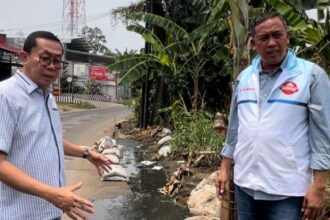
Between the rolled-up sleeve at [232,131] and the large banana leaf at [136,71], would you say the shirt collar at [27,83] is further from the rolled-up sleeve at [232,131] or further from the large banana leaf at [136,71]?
the large banana leaf at [136,71]

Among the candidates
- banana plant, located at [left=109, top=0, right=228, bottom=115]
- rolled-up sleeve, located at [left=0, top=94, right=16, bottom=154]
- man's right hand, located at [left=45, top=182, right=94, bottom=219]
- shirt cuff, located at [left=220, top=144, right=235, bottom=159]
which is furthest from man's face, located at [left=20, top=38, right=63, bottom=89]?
banana plant, located at [left=109, top=0, right=228, bottom=115]

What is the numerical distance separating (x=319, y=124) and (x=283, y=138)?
206 mm

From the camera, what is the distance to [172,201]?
23.1 ft

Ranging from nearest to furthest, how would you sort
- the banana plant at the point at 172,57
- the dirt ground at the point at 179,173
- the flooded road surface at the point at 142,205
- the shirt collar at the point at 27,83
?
the shirt collar at the point at 27,83, the flooded road surface at the point at 142,205, the dirt ground at the point at 179,173, the banana plant at the point at 172,57

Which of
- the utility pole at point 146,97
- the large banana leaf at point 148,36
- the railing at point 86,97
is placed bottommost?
the railing at point 86,97

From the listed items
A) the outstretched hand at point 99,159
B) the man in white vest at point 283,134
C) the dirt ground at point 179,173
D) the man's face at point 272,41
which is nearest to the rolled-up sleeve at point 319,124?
the man in white vest at point 283,134

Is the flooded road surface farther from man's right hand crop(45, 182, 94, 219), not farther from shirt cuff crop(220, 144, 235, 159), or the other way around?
man's right hand crop(45, 182, 94, 219)

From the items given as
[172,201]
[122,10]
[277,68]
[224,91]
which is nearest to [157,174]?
[172,201]

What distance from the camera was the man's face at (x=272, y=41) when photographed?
271cm

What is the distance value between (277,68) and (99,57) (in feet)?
188

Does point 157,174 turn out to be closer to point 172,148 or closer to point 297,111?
point 172,148

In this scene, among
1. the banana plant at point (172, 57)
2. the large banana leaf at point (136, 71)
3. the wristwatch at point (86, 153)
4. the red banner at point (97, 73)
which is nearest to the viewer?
the wristwatch at point (86, 153)

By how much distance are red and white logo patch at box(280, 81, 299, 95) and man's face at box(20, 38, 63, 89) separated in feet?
4.06

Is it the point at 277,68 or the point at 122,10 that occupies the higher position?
the point at 122,10
